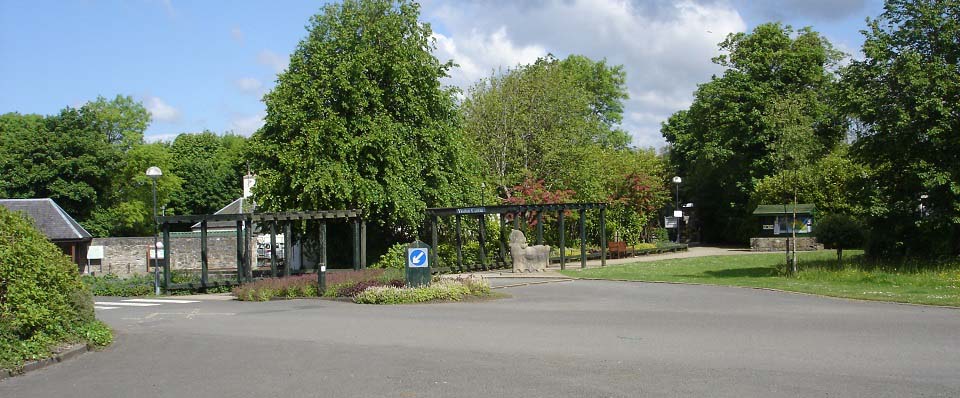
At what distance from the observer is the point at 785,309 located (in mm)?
16562

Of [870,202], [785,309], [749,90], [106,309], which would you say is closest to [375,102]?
[106,309]

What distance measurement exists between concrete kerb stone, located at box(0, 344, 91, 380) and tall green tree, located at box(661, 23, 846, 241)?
42.3 meters

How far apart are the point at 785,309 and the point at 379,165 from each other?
762 inches

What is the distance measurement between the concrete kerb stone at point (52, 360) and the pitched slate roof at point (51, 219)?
35675 millimetres

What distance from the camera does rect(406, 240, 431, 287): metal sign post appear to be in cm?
2059

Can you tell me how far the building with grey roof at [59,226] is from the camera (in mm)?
44406

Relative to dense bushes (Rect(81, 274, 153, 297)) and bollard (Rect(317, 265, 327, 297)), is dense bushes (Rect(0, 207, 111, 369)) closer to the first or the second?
bollard (Rect(317, 265, 327, 297))

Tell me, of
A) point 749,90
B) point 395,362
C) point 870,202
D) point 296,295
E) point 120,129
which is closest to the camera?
point 395,362

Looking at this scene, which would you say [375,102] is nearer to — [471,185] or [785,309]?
[471,185]

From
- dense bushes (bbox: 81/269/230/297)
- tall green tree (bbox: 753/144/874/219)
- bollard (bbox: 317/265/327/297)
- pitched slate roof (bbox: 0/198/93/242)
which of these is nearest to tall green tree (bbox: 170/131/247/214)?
pitched slate roof (bbox: 0/198/93/242)

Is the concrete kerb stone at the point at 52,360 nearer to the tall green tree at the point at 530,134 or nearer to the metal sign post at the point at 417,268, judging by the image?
the metal sign post at the point at 417,268

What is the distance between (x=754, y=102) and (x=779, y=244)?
10664 millimetres

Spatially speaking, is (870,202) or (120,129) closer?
(870,202)

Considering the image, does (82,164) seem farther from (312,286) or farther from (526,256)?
(312,286)
